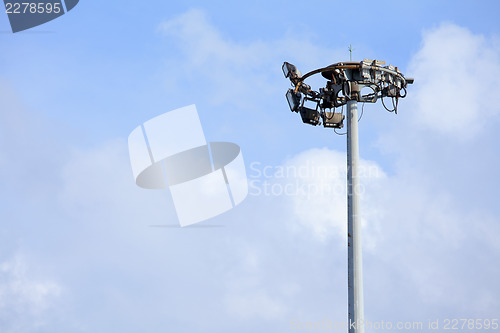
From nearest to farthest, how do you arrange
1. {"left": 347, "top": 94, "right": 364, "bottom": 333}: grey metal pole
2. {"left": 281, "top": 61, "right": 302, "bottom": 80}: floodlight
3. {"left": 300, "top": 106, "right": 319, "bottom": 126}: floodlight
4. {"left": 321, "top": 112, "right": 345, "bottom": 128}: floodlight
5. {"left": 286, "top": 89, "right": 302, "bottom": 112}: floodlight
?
{"left": 347, "top": 94, "right": 364, "bottom": 333}: grey metal pole
{"left": 281, "top": 61, "right": 302, "bottom": 80}: floodlight
{"left": 286, "top": 89, "right": 302, "bottom": 112}: floodlight
{"left": 300, "top": 106, "right": 319, "bottom": 126}: floodlight
{"left": 321, "top": 112, "right": 345, "bottom": 128}: floodlight

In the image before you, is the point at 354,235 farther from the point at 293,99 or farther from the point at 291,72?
the point at 291,72

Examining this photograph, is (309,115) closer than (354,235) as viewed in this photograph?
No

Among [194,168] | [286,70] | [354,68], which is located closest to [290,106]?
[286,70]

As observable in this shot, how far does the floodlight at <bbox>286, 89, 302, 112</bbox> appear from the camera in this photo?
32188mm

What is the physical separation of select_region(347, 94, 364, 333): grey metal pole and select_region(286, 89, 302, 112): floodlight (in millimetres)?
3552

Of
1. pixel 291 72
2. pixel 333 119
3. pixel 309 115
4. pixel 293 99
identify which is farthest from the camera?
pixel 333 119

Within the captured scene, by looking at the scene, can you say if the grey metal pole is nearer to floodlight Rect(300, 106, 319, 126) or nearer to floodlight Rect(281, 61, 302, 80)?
floodlight Rect(300, 106, 319, 126)

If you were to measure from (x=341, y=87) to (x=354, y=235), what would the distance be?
8666 mm

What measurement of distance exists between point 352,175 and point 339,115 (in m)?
5.90

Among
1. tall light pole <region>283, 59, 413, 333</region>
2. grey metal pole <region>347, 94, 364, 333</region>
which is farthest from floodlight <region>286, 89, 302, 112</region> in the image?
grey metal pole <region>347, 94, 364, 333</region>

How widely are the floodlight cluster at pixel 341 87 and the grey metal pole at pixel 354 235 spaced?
0.89 meters

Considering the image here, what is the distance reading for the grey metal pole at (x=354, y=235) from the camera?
2822cm

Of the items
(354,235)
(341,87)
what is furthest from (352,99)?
(354,235)

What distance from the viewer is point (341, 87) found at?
3047cm
